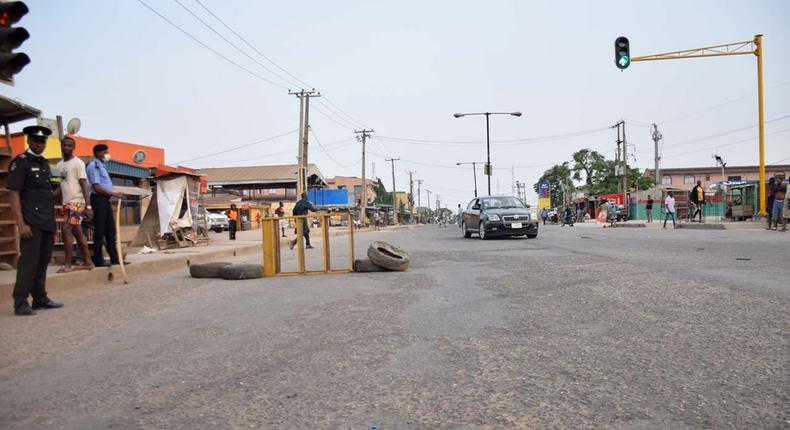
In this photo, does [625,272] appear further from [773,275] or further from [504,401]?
[504,401]

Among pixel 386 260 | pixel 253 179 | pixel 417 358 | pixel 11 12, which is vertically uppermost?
pixel 253 179

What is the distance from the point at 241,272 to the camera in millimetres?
7871

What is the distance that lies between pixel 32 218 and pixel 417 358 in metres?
4.40

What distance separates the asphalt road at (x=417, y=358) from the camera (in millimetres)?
2459

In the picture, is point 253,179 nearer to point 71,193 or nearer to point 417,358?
point 71,193

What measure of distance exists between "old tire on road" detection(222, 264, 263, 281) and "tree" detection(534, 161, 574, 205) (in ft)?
307

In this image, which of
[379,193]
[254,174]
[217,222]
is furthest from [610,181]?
[217,222]

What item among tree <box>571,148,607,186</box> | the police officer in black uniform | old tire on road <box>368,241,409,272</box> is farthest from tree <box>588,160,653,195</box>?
the police officer in black uniform

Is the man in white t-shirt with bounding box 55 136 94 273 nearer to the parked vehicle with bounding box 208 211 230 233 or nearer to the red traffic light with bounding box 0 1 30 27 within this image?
the red traffic light with bounding box 0 1 30 27

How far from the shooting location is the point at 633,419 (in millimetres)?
2324

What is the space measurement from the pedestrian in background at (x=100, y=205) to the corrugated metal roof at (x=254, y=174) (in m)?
46.0

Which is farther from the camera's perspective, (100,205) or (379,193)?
(379,193)

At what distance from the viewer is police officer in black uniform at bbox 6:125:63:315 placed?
5.32 meters

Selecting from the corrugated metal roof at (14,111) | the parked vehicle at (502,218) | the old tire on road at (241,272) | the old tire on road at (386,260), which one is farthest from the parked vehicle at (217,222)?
the old tire on road at (386,260)
